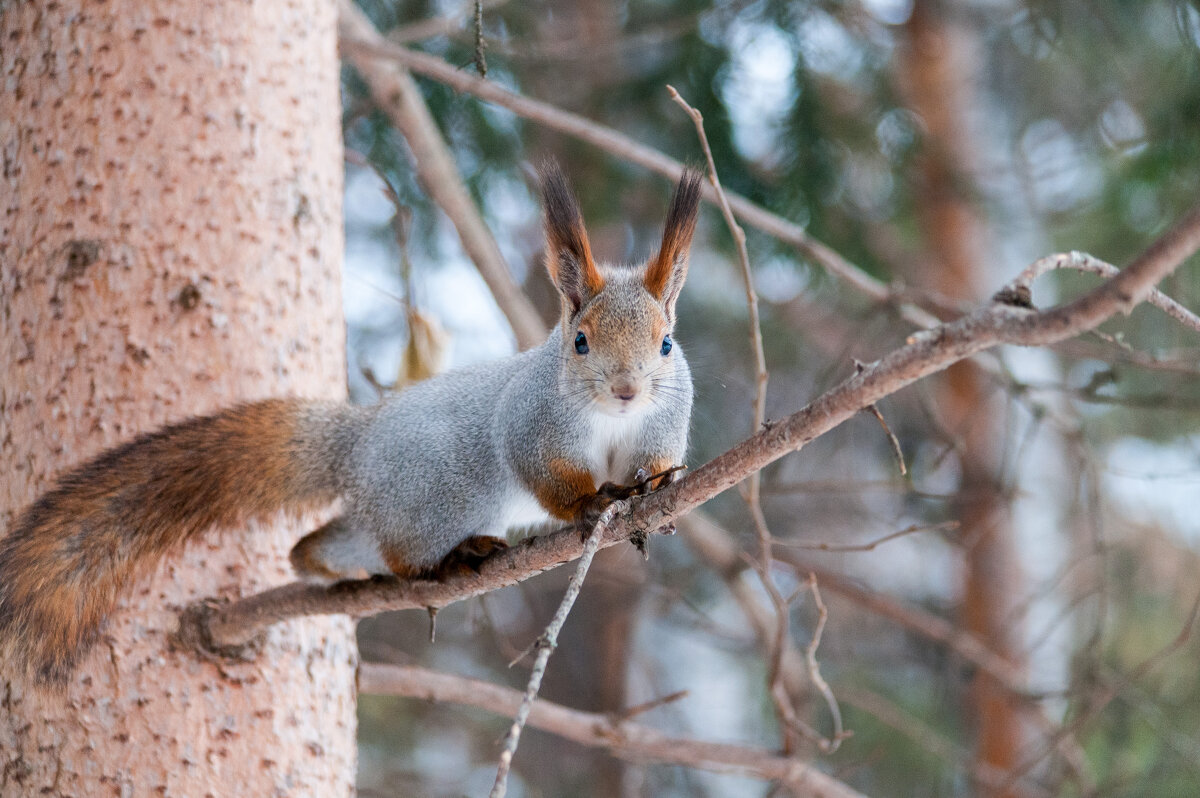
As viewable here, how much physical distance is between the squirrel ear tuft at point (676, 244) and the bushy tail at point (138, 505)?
520 millimetres

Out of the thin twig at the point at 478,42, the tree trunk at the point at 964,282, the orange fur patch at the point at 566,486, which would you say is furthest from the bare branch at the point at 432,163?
the tree trunk at the point at 964,282

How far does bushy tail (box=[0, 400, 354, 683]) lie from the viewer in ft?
4.24

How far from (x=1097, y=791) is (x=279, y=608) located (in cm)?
142

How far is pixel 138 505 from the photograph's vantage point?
1.39 meters

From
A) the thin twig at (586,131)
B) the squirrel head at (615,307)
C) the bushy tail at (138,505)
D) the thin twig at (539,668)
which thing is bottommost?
the thin twig at (539,668)

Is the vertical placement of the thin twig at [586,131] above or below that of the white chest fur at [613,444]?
above

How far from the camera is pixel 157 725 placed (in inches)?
53.8

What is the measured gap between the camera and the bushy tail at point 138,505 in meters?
1.29

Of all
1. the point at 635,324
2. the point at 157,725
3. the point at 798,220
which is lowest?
the point at 157,725

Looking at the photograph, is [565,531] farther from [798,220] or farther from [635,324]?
[798,220]

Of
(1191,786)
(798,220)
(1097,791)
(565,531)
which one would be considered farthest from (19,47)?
(1191,786)

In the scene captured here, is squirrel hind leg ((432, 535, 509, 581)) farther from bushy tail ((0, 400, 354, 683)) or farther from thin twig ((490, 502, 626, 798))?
thin twig ((490, 502, 626, 798))

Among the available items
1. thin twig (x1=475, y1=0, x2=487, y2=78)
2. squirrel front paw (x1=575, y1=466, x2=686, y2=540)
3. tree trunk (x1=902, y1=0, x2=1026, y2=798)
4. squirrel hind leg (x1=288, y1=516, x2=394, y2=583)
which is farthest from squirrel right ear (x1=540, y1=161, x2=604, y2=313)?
tree trunk (x1=902, y1=0, x2=1026, y2=798)

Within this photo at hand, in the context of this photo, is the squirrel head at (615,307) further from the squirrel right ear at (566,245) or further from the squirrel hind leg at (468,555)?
the squirrel hind leg at (468,555)
